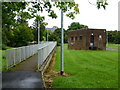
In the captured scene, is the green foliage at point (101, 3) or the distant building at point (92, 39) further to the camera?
the distant building at point (92, 39)

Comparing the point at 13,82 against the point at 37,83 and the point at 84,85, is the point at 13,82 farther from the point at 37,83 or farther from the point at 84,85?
the point at 84,85

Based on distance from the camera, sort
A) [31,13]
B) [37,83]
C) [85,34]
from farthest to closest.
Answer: [85,34] → [31,13] → [37,83]

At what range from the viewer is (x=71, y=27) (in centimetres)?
8575

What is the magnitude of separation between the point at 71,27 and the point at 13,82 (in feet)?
258

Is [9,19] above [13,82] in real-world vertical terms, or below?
above

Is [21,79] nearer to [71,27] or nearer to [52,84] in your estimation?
[52,84]

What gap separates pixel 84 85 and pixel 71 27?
78047 mm

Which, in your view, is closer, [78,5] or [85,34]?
[78,5]

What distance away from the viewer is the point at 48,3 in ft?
26.9

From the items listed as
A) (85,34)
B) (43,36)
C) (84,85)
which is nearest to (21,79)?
(84,85)

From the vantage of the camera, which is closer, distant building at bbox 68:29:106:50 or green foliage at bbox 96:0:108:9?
green foliage at bbox 96:0:108:9

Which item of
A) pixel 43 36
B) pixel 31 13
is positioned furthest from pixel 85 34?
pixel 31 13

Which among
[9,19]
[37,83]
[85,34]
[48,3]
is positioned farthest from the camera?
[85,34]

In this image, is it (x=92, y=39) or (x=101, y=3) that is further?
(x=92, y=39)
